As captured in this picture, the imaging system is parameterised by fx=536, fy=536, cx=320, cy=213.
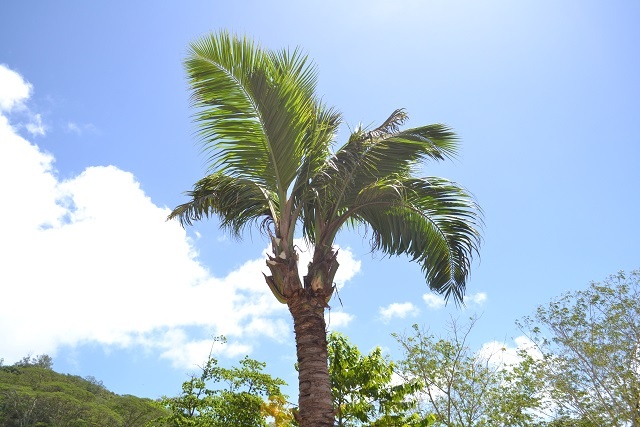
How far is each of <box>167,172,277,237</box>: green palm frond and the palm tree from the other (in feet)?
0.06

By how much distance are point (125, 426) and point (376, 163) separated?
54.1m

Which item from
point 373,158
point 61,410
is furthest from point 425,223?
point 61,410

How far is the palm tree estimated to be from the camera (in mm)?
6898

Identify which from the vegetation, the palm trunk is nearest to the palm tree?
the palm trunk

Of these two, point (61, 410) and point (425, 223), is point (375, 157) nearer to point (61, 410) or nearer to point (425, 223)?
point (425, 223)

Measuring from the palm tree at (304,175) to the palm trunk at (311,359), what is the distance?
1cm

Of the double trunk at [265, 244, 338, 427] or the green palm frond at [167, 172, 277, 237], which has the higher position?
the green palm frond at [167, 172, 277, 237]

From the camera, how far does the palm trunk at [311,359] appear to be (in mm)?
6039

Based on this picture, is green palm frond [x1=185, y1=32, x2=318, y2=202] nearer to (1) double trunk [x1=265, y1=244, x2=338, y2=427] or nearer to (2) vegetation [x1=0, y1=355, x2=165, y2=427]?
(1) double trunk [x1=265, y1=244, x2=338, y2=427]

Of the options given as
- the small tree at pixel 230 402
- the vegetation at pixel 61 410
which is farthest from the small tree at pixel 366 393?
the vegetation at pixel 61 410

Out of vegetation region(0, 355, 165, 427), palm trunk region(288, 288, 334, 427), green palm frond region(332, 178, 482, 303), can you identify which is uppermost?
vegetation region(0, 355, 165, 427)

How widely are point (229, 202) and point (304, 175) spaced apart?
4.21ft

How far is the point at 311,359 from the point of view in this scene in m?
6.32

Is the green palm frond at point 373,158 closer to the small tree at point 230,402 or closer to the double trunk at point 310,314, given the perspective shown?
the double trunk at point 310,314
